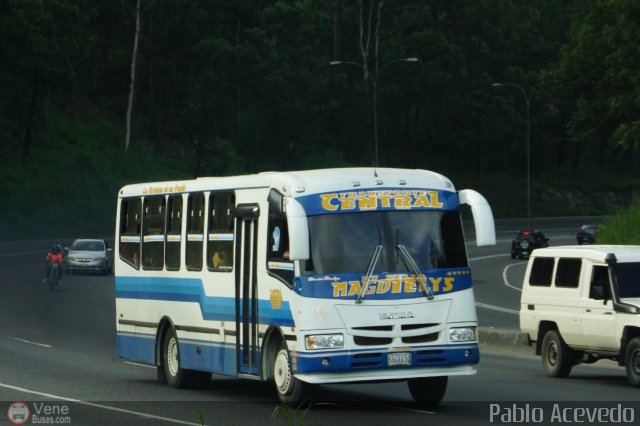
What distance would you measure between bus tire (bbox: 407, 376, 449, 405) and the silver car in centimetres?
4291

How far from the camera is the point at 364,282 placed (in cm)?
1623

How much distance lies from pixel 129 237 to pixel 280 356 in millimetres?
6144

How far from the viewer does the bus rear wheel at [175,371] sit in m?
20.2

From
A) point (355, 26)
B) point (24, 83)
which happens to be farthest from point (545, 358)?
point (355, 26)

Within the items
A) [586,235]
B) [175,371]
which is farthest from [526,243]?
[175,371]

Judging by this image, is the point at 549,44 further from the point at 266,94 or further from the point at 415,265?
the point at 415,265

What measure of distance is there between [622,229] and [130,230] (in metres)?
22.0

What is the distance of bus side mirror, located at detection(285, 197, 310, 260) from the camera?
15844 millimetres

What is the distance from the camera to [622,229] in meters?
41.0

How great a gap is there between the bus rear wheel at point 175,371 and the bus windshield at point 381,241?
4.35 metres

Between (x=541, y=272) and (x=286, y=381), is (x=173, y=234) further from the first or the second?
(x=541, y=272)

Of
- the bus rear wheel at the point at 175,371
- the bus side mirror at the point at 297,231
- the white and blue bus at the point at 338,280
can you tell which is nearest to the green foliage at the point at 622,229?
the bus rear wheel at the point at 175,371

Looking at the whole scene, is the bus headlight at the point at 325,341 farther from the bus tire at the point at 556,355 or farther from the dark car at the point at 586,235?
the dark car at the point at 586,235

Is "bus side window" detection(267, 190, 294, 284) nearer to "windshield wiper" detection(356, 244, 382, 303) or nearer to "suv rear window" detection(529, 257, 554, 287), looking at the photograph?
"windshield wiper" detection(356, 244, 382, 303)
